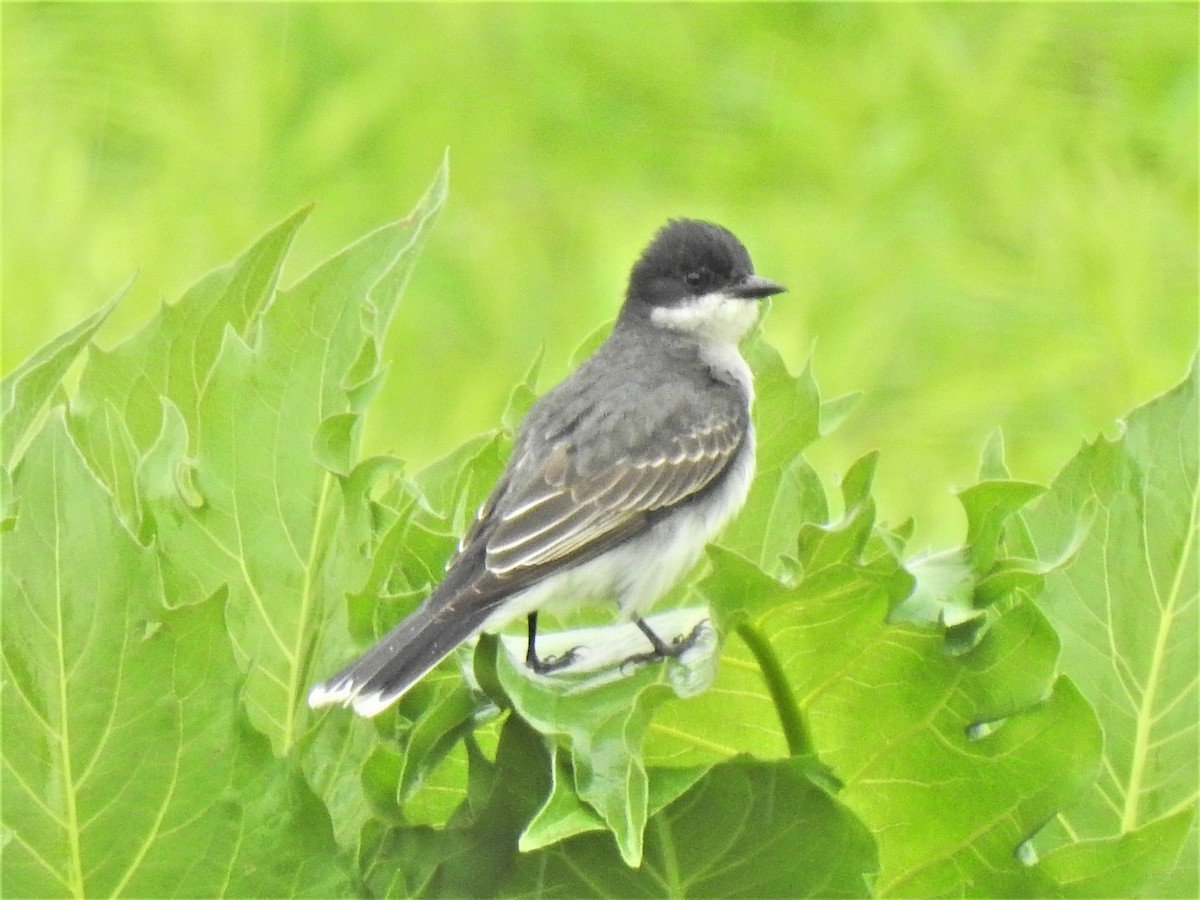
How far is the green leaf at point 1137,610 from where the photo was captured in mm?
920

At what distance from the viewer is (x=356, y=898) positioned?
80 cm

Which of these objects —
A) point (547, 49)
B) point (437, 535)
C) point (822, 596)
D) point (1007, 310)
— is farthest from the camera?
point (547, 49)

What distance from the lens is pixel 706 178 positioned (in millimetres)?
2467

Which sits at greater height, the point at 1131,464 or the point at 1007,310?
the point at 1131,464

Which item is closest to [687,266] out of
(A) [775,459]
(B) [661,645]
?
(A) [775,459]

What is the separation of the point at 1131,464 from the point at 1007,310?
143 centimetres

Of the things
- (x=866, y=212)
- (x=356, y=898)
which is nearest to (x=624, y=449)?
(x=866, y=212)

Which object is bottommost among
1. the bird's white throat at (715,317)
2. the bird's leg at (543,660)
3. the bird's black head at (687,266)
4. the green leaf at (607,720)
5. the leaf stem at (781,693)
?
the bird's white throat at (715,317)

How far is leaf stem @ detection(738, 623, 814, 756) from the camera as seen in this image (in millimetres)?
750

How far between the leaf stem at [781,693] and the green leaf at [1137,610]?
0.69 ft

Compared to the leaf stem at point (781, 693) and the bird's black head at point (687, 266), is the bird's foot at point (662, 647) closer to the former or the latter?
the leaf stem at point (781, 693)

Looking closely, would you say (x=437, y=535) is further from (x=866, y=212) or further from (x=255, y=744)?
(x=866, y=212)

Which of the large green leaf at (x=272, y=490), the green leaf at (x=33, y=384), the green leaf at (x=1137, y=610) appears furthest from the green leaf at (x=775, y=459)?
the green leaf at (x=33, y=384)

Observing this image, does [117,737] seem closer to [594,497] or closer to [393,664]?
[393,664]
